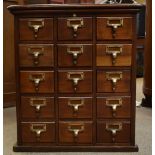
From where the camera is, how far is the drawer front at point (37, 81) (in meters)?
2.04

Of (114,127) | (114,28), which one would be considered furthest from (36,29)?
(114,127)

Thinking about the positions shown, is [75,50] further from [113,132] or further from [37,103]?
[113,132]

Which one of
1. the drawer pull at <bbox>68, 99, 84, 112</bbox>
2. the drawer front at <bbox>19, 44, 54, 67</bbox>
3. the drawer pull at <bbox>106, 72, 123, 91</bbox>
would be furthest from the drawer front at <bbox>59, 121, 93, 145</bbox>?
the drawer front at <bbox>19, 44, 54, 67</bbox>

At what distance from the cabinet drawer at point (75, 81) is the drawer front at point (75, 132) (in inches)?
9.1

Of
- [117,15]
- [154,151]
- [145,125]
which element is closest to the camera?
[154,151]

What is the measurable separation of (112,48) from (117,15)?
0.72 feet

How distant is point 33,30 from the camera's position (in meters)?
2.00

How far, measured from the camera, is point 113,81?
2.02 metres

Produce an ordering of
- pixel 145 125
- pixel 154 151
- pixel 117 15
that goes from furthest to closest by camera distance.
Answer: pixel 145 125, pixel 117 15, pixel 154 151

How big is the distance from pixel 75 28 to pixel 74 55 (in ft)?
0.58

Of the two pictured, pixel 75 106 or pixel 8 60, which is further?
pixel 8 60

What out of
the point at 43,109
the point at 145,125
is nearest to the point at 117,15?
the point at 43,109

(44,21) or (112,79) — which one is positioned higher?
(44,21)

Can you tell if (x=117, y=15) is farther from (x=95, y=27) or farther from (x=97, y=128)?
(x=97, y=128)
